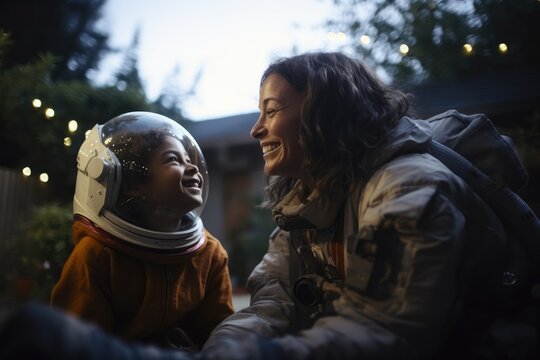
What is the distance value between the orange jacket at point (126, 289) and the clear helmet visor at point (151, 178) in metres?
0.13

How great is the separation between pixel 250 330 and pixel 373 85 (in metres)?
0.90

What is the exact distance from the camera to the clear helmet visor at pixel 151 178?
1.70 m

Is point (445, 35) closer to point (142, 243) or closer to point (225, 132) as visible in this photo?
point (142, 243)

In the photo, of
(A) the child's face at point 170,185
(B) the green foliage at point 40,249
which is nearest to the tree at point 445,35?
(A) the child's face at point 170,185

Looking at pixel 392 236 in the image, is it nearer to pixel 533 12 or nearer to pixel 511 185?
pixel 511 185

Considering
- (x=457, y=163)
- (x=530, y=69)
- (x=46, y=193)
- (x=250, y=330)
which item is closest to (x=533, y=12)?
(x=530, y=69)

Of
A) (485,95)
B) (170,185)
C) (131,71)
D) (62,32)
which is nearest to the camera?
(170,185)

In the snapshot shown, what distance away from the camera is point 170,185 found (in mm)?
1690

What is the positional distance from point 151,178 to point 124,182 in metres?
0.10

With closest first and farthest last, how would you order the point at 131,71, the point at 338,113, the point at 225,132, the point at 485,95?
the point at 338,113, the point at 485,95, the point at 131,71, the point at 225,132

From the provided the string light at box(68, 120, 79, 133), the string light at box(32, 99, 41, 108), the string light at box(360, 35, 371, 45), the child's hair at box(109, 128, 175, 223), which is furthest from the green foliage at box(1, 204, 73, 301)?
the string light at box(360, 35, 371, 45)

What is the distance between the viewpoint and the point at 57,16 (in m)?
3.82

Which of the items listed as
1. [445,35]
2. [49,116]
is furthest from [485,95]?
[49,116]

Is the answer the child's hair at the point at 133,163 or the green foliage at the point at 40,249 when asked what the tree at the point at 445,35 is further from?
the green foliage at the point at 40,249
